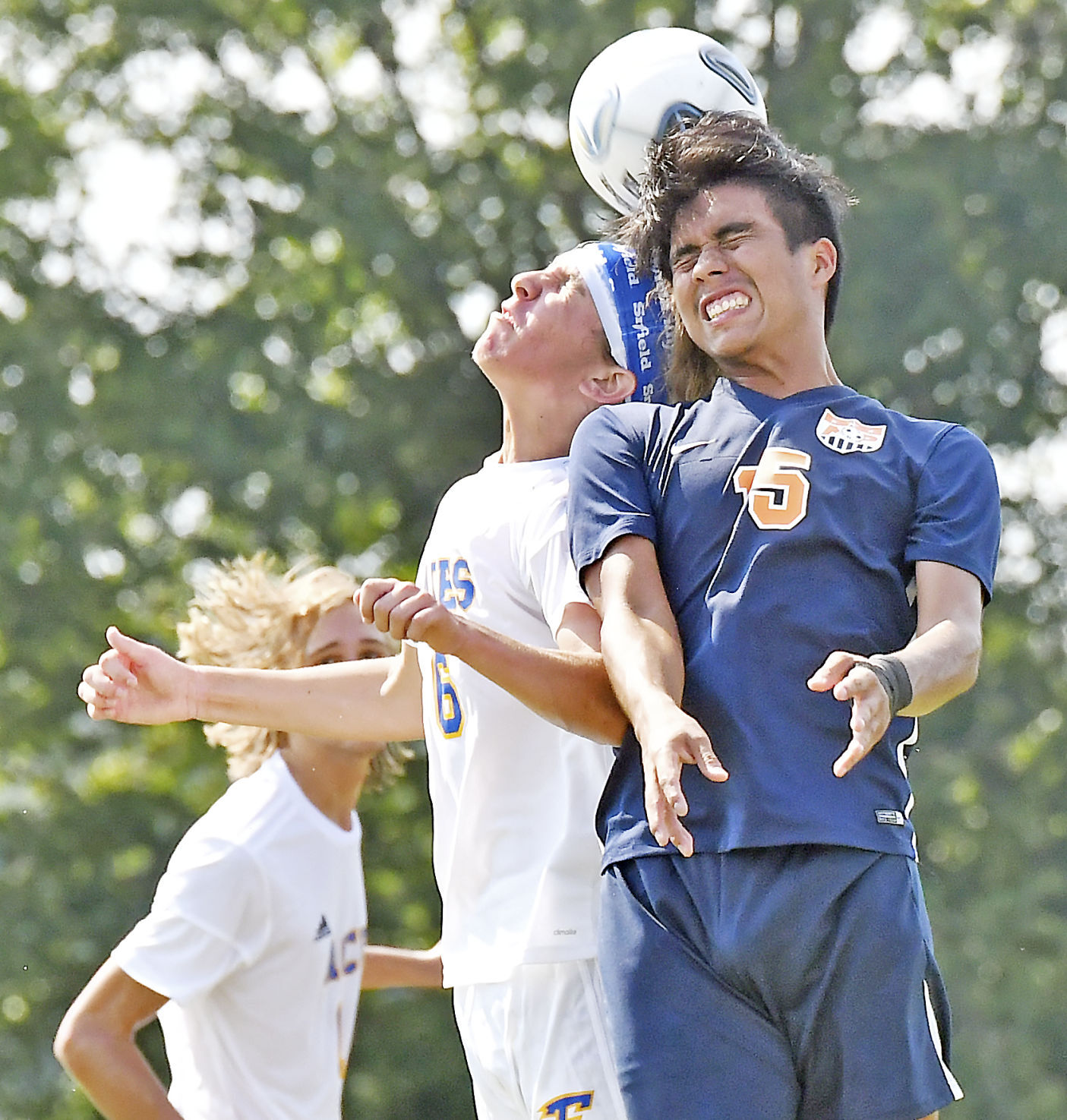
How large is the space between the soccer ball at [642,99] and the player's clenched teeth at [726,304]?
71cm

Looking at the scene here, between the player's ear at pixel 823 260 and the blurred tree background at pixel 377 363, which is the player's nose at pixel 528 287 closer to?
the player's ear at pixel 823 260

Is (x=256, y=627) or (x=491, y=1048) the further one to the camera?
(x=256, y=627)

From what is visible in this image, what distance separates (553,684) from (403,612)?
0.91 ft

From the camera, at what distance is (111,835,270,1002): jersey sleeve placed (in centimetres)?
424

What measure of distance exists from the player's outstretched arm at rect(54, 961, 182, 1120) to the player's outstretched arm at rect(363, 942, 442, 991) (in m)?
0.79

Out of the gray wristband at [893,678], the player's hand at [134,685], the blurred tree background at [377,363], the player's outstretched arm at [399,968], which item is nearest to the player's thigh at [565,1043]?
the player's hand at [134,685]

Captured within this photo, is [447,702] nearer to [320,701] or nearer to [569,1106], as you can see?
[320,701]

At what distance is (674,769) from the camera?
2385 millimetres

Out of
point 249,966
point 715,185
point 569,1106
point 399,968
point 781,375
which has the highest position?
point 715,185

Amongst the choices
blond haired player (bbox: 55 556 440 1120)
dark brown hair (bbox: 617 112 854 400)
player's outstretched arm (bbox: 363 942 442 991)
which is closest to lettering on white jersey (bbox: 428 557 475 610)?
dark brown hair (bbox: 617 112 854 400)

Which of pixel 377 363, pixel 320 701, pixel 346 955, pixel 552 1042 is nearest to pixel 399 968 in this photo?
pixel 346 955

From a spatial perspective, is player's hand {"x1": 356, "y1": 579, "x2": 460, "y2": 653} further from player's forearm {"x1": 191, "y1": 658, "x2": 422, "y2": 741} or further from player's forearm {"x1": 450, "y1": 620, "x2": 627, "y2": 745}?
player's forearm {"x1": 191, "y1": 658, "x2": 422, "y2": 741}

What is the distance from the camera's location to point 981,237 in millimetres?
11469

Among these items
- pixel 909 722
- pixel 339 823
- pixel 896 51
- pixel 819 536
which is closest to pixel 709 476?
pixel 819 536
